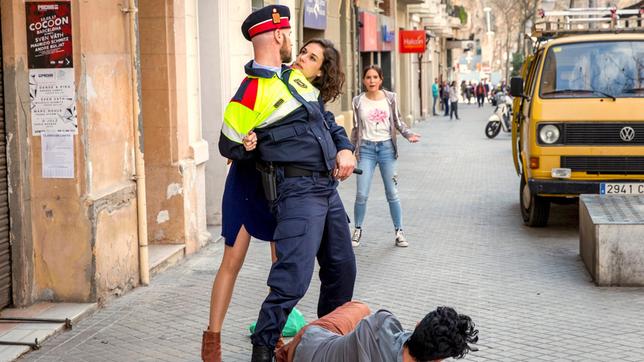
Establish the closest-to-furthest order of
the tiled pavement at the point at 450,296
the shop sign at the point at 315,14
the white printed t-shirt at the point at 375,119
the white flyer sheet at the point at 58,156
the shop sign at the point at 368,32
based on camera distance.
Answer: the tiled pavement at the point at 450,296 < the white flyer sheet at the point at 58,156 < the white printed t-shirt at the point at 375,119 < the shop sign at the point at 315,14 < the shop sign at the point at 368,32

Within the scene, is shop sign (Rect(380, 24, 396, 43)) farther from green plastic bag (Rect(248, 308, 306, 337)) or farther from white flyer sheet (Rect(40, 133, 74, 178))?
green plastic bag (Rect(248, 308, 306, 337))

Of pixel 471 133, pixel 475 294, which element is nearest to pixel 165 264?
pixel 475 294

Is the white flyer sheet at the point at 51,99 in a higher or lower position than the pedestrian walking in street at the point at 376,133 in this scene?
higher

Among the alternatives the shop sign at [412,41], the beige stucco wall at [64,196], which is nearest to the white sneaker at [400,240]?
the beige stucco wall at [64,196]

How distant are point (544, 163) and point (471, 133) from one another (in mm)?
24332

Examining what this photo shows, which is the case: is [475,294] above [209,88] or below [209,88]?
below

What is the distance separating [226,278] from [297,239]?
2.00 ft

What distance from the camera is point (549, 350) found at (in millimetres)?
7238

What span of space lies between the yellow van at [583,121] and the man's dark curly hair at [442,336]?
8110 mm

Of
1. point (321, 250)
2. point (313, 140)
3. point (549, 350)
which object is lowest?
point (549, 350)

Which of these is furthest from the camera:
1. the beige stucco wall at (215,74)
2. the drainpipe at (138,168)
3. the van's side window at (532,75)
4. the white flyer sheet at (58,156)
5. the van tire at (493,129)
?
the van tire at (493,129)

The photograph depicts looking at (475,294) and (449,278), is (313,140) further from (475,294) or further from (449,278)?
(449,278)

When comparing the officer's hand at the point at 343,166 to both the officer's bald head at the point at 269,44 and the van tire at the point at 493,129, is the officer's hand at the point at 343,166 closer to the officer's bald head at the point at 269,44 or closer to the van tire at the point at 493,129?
the officer's bald head at the point at 269,44

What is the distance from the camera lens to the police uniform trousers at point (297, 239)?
6020 millimetres
